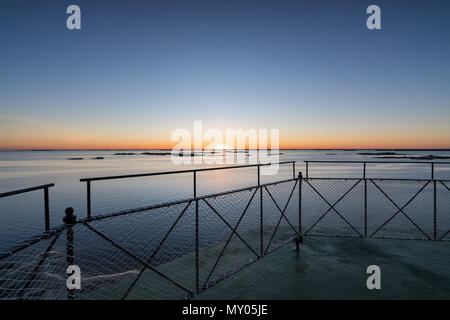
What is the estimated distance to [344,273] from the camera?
585 centimetres

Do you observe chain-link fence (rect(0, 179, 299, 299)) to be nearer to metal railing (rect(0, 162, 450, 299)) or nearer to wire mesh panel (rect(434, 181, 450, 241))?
metal railing (rect(0, 162, 450, 299))

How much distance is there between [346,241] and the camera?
26.4 feet

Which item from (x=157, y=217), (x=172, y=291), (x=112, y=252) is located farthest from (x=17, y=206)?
(x=172, y=291)

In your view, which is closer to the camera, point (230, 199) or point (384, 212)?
point (384, 212)

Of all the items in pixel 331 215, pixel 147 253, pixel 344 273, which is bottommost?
pixel 331 215

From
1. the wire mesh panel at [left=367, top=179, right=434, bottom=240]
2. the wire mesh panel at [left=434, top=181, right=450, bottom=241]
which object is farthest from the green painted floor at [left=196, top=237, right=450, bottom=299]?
the wire mesh panel at [left=434, top=181, right=450, bottom=241]

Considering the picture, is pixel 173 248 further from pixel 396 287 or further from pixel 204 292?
pixel 396 287

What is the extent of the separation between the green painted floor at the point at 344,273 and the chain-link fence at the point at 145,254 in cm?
41

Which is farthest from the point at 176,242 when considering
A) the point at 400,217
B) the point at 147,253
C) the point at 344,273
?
the point at 400,217

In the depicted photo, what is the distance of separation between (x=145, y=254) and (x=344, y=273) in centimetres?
649

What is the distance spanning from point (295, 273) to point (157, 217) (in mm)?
9964

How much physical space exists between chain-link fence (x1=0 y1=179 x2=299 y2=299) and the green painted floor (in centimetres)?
41

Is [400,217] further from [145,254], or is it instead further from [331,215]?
[145,254]
